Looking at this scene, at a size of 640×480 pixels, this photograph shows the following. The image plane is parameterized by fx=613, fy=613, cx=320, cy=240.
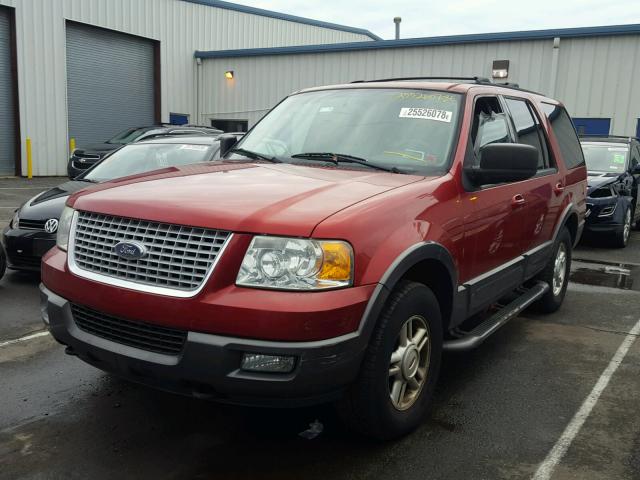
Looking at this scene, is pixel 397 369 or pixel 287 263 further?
pixel 397 369

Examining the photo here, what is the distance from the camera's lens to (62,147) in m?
19.8

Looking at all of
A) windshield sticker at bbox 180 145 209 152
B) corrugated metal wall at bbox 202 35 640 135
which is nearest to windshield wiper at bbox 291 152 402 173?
windshield sticker at bbox 180 145 209 152

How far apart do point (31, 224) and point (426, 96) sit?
4.22 meters

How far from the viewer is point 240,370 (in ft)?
8.29

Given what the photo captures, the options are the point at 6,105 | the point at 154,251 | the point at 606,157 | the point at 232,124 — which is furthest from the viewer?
the point at 232,124

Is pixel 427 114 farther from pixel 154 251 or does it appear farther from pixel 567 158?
pixel 567 158

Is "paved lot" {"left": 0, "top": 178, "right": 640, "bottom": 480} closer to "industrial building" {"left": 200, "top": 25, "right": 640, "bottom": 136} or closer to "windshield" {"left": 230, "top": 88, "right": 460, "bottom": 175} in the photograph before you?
"windshield" {"left": 230, "top": 88, "right": 460, "bottom": 175}

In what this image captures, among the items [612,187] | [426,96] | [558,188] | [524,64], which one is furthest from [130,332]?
[524,64]

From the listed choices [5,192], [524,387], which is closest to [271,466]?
[524,387]

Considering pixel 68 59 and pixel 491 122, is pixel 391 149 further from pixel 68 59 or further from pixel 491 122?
pixel 68 59

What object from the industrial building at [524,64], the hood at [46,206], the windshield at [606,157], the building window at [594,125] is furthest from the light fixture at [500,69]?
the hood at [46,206]

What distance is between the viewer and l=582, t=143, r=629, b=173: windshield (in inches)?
382

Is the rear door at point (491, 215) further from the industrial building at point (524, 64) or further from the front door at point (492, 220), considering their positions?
the industrial building at point (524, 64)

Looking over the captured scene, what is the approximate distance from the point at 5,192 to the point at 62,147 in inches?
206
